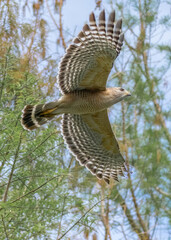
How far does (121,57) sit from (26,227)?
3021mm

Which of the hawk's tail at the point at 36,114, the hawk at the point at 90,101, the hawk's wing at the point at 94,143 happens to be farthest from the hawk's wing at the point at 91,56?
the hawk's wing at the point at 94,143

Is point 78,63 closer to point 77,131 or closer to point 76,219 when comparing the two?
point 77,131

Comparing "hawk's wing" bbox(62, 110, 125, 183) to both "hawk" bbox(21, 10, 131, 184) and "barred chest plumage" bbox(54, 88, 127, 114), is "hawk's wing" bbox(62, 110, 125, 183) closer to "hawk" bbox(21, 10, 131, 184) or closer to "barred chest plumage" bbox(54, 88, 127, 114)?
"hawk" bbox(21, 10, 131, 184)

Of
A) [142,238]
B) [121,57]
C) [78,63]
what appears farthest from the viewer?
[121,57]

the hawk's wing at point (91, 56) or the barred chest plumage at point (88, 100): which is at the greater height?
the hawk's wing at point (91, 56)

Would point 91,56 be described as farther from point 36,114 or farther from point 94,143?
point 94,143

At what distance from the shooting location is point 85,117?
4547 millimetres

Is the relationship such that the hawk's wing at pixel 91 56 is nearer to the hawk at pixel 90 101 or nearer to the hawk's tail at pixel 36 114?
the hawk at pixel 90 101

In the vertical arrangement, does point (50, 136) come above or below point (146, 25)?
below

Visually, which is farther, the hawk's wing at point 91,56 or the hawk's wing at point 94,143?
the hawk's wing at point 94,143

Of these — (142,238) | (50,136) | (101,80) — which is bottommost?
(142,238)

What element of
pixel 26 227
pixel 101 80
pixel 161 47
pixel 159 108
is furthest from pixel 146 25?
pixel 26 227

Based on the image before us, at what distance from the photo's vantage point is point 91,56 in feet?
12.7

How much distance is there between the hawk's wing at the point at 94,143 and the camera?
4508 mm
